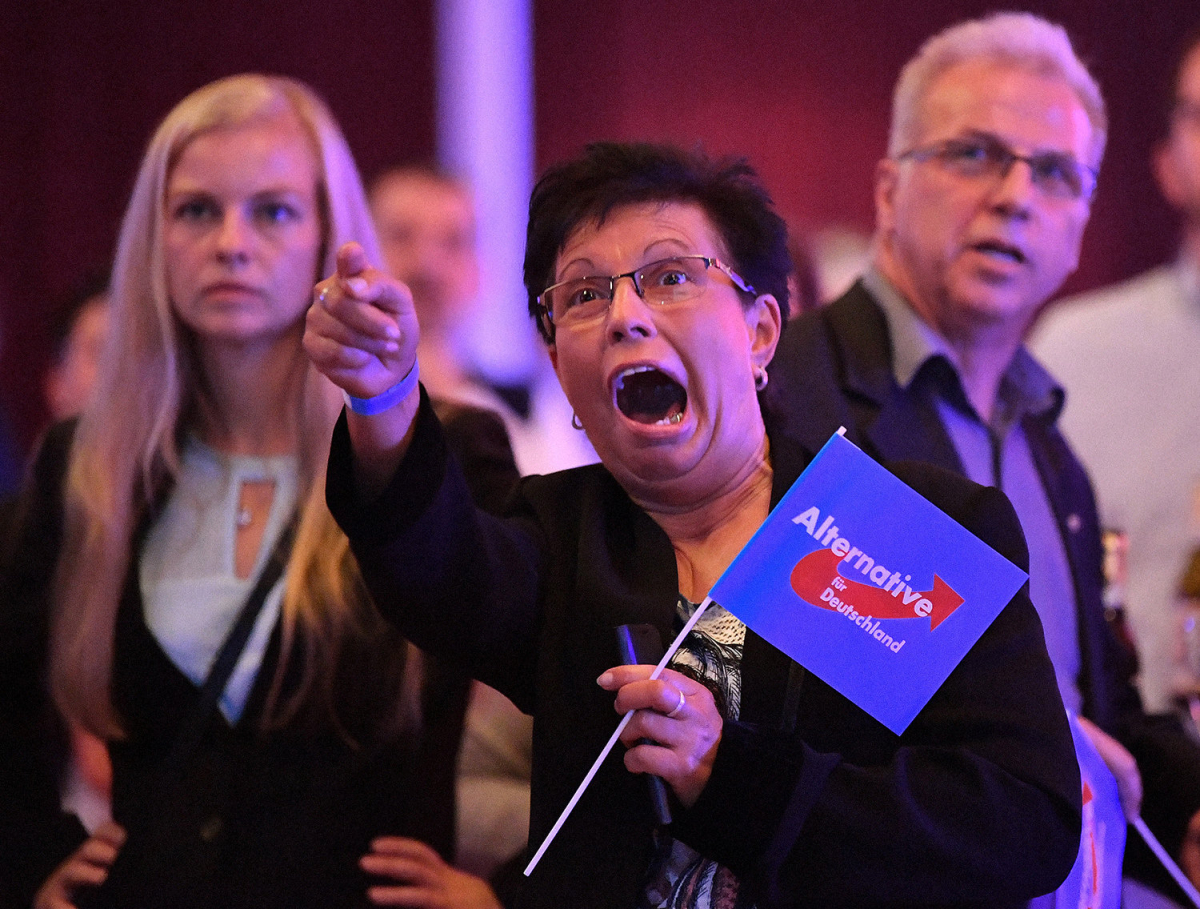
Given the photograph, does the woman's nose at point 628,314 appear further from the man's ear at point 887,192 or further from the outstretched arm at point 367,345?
the man's ear at point 887,192

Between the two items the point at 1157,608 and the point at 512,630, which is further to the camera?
the point at 1157,608

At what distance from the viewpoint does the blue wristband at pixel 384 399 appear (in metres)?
1.28

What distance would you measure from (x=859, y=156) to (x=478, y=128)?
1593 millimetres

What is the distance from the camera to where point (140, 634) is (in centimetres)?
187

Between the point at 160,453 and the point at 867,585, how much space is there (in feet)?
3.83

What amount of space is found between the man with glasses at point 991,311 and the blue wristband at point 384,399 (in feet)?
2.71

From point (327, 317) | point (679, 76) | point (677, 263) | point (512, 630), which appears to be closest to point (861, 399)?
point (677, 263)

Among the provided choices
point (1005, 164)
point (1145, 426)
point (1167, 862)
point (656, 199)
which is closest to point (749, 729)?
point (656, 199)

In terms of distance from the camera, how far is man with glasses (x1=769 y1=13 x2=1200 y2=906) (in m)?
2.07

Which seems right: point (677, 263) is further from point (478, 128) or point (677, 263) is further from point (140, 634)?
point (478, 128)

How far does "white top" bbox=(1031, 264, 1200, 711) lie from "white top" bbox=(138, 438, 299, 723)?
2104 mm

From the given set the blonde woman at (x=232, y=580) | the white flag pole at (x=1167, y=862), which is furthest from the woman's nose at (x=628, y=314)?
the white flag pole at (x=1167, y=862)

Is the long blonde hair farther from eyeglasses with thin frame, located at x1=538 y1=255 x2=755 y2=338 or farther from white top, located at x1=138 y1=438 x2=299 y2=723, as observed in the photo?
eyeglasses with thin frame, located at x1=538 y1=255 x2=755 y2=338

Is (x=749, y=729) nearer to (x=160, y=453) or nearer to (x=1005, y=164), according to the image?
(x=160, y=453)
